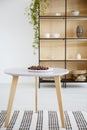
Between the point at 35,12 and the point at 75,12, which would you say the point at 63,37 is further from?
the point at 35,12

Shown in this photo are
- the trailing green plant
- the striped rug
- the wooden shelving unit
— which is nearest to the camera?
the striped rug

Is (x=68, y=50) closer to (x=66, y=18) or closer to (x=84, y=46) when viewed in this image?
(x=84, y=46)

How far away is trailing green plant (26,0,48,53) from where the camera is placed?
516 cm

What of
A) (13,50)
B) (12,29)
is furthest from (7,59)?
(12,29)

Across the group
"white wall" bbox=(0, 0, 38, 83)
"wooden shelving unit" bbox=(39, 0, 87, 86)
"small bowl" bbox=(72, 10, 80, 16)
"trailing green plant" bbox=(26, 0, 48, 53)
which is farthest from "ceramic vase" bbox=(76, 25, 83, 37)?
"white wall" bbox=(0, 0, 38, 83)

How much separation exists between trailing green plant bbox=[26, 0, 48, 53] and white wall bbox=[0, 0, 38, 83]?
11 cm

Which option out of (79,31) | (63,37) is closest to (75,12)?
(79,31)

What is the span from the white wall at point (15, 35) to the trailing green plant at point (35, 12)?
0.11m

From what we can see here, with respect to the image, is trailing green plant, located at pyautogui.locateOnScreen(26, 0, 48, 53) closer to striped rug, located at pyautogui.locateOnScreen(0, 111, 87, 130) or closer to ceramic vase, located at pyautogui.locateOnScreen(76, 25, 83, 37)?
ceramic vase, located at pyautogui.locateOnScreen(76, 25, 83, 37)

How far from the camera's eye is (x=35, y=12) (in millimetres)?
5238

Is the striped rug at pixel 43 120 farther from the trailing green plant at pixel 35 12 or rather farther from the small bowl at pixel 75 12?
the small bowl at pixel 75 12

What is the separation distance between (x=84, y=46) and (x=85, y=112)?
97.6 inches

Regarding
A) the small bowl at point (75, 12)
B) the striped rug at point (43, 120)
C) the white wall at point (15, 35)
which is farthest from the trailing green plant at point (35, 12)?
the striped rug at point (43, 120)

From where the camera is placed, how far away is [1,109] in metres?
3.52
